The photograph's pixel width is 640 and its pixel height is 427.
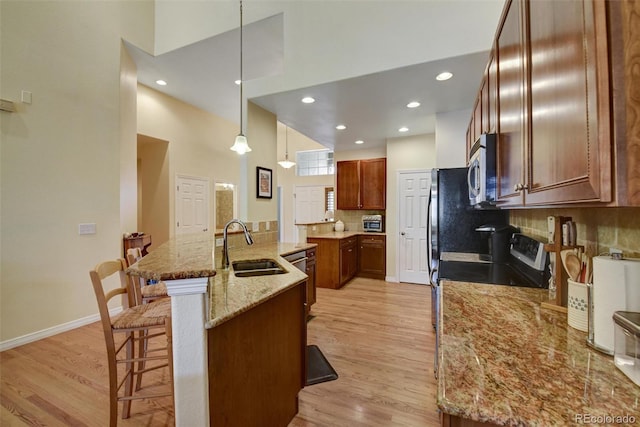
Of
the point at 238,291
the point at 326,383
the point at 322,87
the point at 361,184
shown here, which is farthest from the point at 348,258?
the point at 238,291

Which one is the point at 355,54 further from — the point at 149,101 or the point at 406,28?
the point at 149,101

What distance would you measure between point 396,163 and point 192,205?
14.0ft

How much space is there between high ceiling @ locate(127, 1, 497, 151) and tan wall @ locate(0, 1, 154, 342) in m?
0.66

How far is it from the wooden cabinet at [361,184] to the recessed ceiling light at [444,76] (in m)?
2.73

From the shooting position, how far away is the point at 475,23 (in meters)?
2.27

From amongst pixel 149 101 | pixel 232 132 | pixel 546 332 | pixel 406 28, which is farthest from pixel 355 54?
pixel 232 132

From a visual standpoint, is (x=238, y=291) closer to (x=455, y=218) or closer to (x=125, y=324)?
(x=125, y=324)

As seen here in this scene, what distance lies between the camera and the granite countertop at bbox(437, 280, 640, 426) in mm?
579

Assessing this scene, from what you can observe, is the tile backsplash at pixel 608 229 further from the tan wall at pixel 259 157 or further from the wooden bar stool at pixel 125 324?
the tan wall at pixel 259 157

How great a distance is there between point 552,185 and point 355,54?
2.43 metres

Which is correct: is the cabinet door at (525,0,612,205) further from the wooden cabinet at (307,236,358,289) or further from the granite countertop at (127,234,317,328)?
the wooden cabinet at (307,236,358,289)

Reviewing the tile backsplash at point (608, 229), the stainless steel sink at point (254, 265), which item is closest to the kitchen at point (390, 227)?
the tile backsplash at point (608, 229)

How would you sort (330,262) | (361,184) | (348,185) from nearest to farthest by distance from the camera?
1. (330,262)
2. (361,184)
3. (348,185)

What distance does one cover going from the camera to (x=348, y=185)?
573 cm
